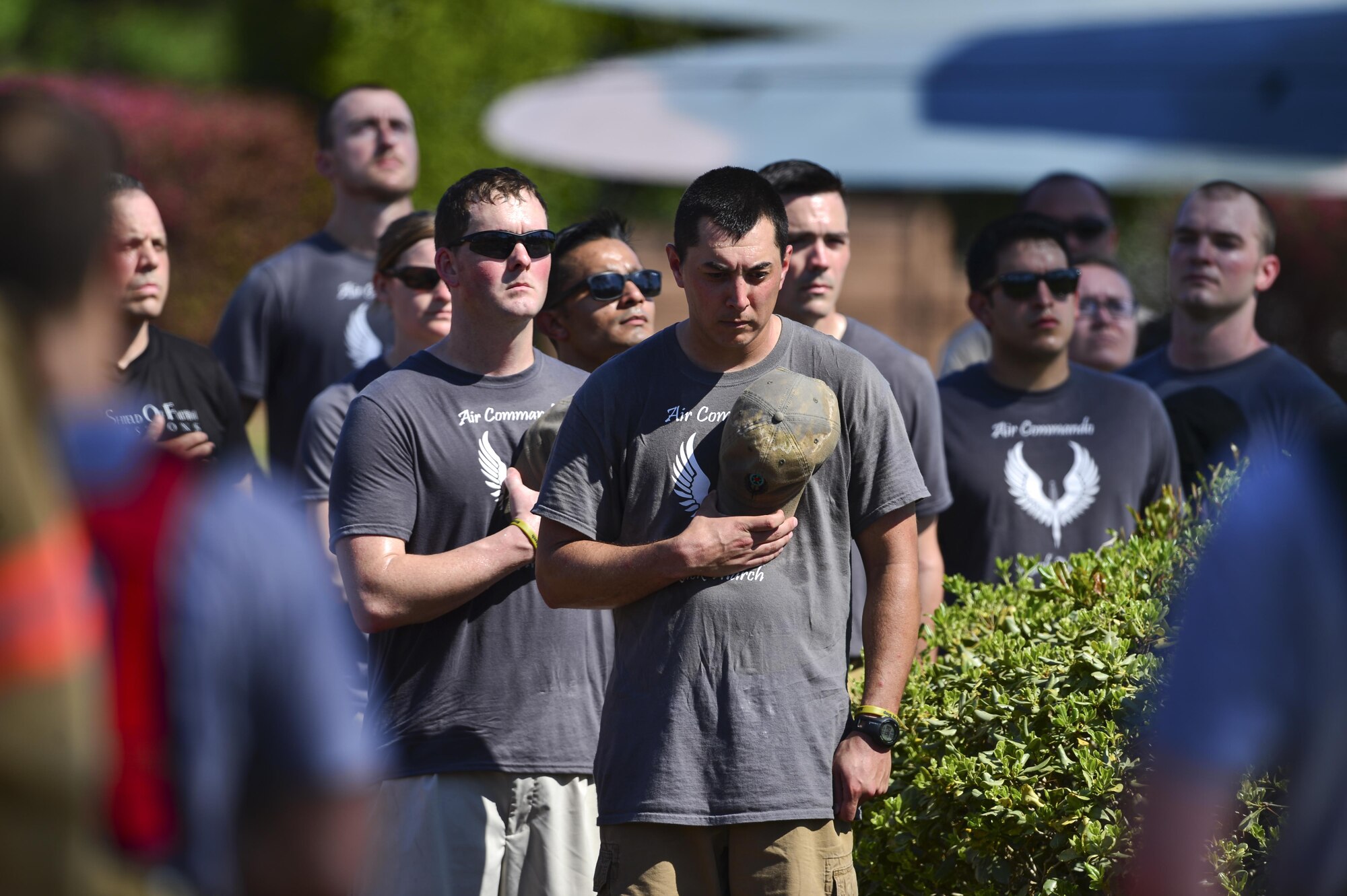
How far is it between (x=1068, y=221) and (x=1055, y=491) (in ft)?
7.98

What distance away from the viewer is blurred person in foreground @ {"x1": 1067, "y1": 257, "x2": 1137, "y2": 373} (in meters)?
7.36

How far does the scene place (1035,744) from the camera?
4.45 metres

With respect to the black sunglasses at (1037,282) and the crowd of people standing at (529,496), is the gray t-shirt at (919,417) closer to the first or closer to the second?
the crowd of people standing at (529,496)

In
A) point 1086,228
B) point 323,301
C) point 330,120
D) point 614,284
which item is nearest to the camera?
point 614,284

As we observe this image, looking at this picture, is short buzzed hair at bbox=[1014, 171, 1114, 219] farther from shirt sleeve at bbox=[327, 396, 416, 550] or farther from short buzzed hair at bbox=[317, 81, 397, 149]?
shirt sleeve at bbox=[327, 396, 416, 550]

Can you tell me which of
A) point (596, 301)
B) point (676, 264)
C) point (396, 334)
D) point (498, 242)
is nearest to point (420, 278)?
point (396, 334)

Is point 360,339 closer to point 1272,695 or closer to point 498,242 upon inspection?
point 498,242

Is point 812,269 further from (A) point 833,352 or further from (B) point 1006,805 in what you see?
(B) point 1006,805

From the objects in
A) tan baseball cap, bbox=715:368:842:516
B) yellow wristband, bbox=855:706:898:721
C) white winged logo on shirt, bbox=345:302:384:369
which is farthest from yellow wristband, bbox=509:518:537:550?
white winged logo on shirt, bbox=345:302:384:369

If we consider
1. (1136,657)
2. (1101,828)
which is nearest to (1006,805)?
(1101,828)

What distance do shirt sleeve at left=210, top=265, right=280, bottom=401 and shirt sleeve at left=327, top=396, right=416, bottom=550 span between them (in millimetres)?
2342

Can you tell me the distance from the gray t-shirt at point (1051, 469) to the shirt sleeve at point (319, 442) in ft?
7.53

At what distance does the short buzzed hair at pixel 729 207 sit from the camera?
4137 mm

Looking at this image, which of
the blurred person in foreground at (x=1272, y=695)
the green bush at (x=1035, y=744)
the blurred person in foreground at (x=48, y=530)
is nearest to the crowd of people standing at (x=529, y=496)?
the blurred person in foreground at (x=48, y=530)
